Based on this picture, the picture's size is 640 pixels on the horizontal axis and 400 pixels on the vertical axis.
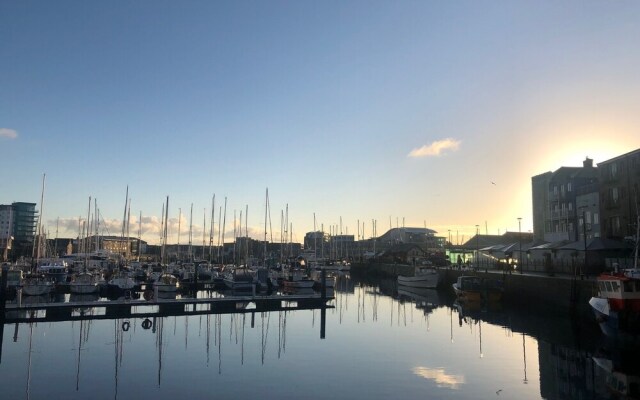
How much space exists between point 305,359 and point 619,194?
153 feet

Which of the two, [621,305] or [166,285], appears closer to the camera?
[621,305]

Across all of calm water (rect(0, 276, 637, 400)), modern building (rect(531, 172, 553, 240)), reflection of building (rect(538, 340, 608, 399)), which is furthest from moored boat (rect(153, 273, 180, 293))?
modern building (rect(531, 172, 553, 240))

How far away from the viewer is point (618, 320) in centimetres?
3122

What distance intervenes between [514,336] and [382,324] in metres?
10.2

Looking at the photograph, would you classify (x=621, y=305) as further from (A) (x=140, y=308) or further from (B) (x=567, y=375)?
(A) (x=140, y=308)

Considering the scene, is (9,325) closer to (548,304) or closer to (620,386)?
(620,386)

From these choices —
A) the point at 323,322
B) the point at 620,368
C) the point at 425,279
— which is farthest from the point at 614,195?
the point at 620,368

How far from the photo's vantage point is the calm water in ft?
64.7

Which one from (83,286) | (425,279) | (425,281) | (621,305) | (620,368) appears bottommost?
(620,368)

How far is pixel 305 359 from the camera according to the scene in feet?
84.4

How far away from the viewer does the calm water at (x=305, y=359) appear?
19734 mm

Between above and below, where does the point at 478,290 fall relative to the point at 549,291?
below

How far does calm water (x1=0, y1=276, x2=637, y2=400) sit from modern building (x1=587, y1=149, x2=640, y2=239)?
21.2 m

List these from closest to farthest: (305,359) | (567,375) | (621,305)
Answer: (567,375) < (305,359) < (621,305)
